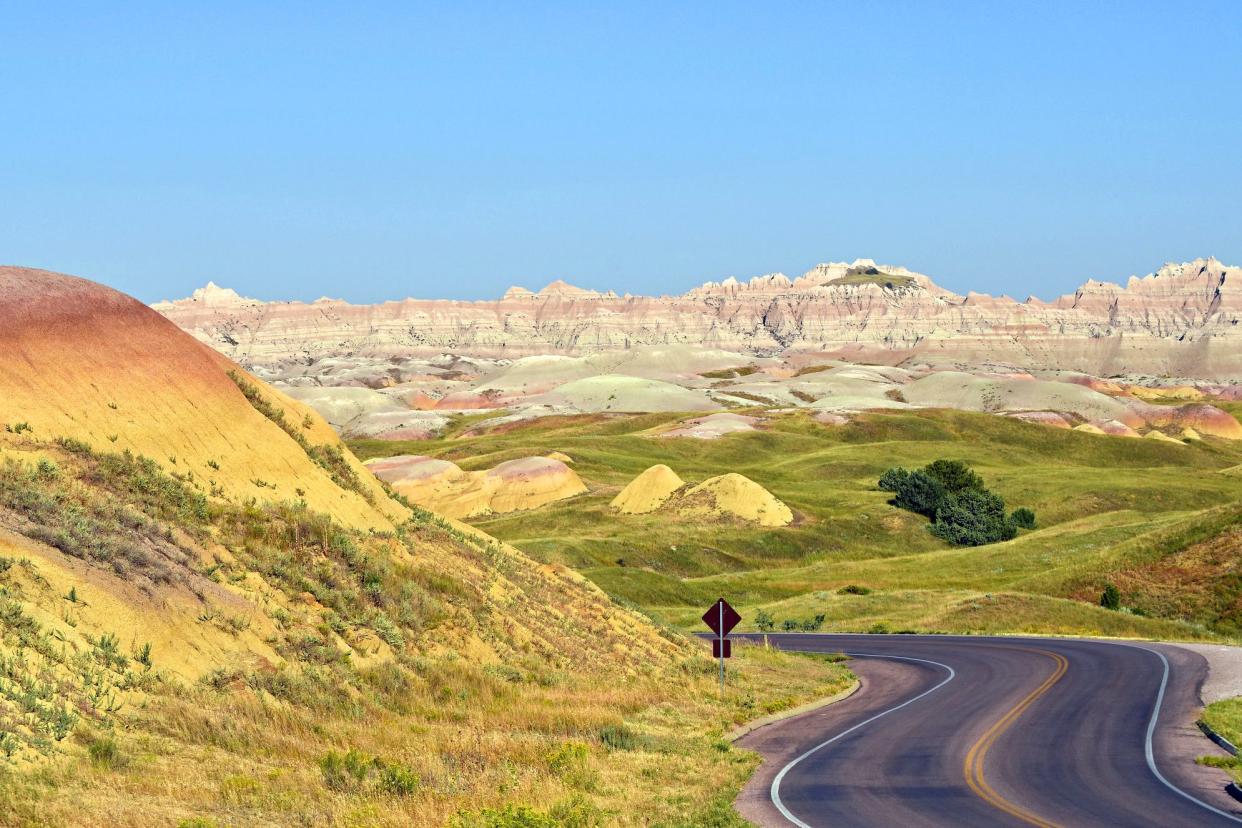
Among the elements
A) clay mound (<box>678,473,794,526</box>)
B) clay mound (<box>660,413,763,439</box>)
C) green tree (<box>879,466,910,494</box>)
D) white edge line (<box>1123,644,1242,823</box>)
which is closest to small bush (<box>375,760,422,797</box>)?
white edge line (<box>1123,644,1242,823</box>)

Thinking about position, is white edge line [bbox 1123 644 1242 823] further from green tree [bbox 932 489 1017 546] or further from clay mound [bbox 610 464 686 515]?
clay mound [bbox 610 464 686 515]

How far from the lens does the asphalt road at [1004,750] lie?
18.8 m

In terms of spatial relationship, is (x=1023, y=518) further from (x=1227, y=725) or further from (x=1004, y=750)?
(x=1004, y=750)

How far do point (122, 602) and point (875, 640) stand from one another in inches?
1464

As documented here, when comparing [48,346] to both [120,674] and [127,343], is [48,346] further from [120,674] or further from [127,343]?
[120,674]

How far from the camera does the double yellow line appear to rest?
60.7 ft

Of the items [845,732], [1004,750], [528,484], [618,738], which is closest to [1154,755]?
[1004,750]

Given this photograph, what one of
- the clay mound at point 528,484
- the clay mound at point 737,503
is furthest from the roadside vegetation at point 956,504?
the clay mound at point 528,484

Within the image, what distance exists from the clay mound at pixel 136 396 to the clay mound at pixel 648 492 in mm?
64294

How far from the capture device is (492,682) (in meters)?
26.9

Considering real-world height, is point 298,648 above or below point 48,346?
below

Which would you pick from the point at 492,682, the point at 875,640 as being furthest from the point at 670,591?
the point at 492,682

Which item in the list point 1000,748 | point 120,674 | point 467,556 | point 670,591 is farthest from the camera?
point 670,591

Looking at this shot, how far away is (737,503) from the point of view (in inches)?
3839
